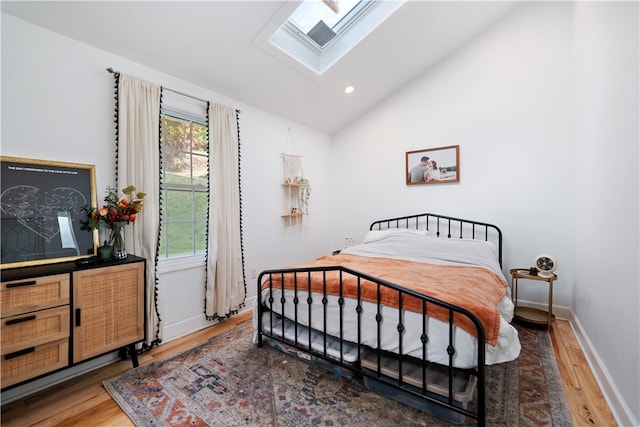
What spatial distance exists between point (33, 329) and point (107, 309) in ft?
1.22

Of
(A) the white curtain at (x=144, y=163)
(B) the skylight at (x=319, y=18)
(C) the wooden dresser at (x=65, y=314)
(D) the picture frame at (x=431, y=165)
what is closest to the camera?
(C) the wooden dresser at (x=65, y=314)

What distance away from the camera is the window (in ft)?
8.84

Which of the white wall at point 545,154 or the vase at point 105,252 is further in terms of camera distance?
the vase at point 105,252

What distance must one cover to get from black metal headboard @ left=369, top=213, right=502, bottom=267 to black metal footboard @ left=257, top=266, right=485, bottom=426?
2107 mm

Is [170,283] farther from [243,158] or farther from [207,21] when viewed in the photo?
[207,21]

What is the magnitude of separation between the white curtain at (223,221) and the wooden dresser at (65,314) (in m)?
0.80

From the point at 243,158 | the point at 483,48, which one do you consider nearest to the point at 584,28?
the point at 483,48

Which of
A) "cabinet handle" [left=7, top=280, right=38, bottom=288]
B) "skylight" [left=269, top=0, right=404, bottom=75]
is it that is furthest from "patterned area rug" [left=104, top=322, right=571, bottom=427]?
"skylight" [left=269, top=0, right=404, bottom=75]

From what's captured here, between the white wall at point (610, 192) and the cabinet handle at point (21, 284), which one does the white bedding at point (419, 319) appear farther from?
the cabinet handle at point (21, 284)

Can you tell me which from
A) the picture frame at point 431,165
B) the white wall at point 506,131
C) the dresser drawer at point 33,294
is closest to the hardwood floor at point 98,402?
the dresser drawer at point 33,294

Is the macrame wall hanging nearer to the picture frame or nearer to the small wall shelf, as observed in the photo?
the small wall shelf

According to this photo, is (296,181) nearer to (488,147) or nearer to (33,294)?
(488,147)

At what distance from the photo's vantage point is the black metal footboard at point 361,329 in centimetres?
147

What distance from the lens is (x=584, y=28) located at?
2488 millimetres
